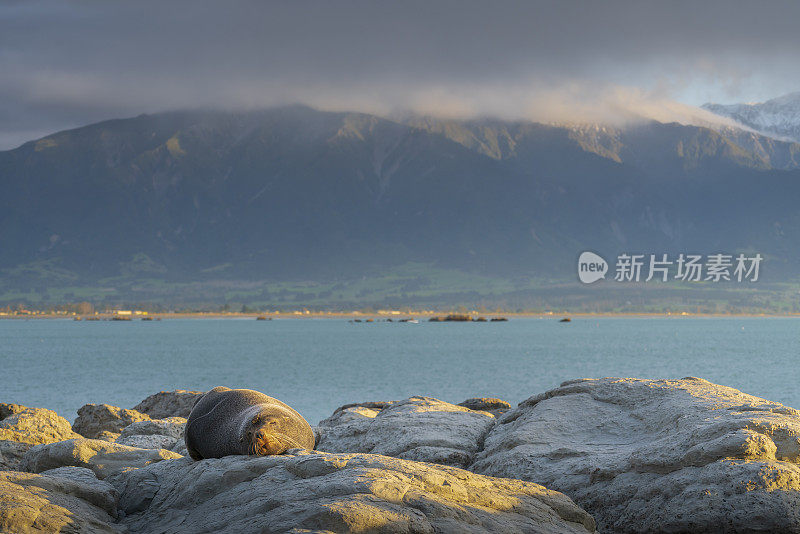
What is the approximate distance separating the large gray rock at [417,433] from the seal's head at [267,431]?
2896mm

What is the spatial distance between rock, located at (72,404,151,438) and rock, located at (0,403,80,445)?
3032 mm

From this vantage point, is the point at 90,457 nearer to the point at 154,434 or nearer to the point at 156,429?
the point at 154,434

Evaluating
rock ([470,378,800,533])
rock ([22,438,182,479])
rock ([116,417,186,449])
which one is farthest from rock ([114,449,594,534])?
rock ([116,417,186,449])

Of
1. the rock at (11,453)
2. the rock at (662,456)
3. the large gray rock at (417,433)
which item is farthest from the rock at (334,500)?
the rock at (11,453)

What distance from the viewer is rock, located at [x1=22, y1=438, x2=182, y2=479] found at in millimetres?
13891

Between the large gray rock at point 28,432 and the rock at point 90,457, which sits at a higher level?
the rock at point 90,457

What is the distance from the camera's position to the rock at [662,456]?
10562mm

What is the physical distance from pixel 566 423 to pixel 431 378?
7308cm

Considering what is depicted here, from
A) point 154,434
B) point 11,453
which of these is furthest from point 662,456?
point 154,434

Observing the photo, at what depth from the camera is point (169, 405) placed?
3059cm

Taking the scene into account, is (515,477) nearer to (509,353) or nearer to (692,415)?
(692,415)

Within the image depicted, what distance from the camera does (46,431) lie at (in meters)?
20.6

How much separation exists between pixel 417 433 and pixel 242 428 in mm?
4331

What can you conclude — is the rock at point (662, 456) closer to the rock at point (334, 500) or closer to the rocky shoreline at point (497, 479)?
the rocky shoreline at point (497, 479)
